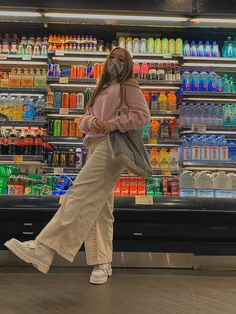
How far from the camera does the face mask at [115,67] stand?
2.36m

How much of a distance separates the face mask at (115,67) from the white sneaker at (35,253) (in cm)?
115

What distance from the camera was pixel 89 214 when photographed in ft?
6.67

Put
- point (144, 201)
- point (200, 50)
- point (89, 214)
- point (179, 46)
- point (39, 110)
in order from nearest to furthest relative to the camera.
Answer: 1. point (89, 214)
2. point (144, 201)
3. point (39, 110)
4. point (179, 46)
5. point (200, 50)

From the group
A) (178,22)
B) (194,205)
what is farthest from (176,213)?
(178,22)

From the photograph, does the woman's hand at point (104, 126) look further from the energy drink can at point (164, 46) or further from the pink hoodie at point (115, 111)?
the energy drink can at point (164, 46)

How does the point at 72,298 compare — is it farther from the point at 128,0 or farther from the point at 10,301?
the point at 128,0

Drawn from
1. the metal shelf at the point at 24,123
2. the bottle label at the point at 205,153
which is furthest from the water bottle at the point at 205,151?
the metal shelf at the point at 24,123

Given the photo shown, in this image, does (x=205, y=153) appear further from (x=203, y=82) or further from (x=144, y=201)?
(x=144, y=201)

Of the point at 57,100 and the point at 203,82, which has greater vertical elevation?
the point at 203,82

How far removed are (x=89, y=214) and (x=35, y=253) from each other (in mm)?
351

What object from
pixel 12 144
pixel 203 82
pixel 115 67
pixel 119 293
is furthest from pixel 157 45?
pixel 119 293

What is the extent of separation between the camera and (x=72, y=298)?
191cm

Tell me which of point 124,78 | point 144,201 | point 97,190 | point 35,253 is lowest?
point 35,253

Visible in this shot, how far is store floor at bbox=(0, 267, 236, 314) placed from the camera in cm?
174
